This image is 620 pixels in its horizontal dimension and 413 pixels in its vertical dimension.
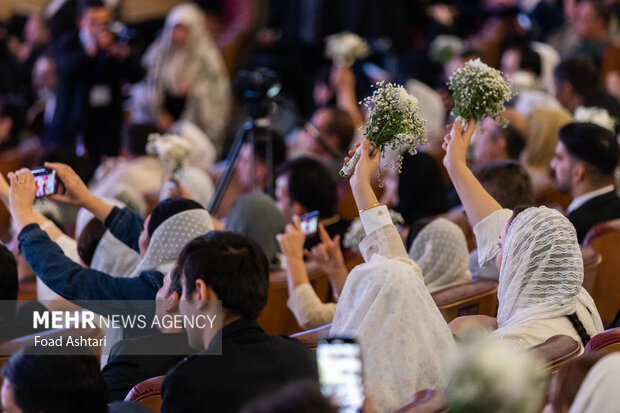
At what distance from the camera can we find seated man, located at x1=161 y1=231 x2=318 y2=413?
2352 mm

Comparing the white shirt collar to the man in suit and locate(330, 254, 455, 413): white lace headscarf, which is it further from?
locate(330, 254, 455, 413): white lace headscarf

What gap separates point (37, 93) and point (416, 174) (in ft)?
17.1

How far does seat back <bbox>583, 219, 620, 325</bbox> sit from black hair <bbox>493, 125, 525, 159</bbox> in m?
1.64

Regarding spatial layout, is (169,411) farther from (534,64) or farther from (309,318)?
(534,64)

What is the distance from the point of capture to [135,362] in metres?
3.03

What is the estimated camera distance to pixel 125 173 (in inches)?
240

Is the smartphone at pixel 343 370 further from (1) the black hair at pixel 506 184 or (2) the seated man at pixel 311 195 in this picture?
(2) the seated man at pixel 311 195

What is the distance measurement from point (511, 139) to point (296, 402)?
3.93 metres

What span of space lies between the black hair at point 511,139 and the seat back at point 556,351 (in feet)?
9.35

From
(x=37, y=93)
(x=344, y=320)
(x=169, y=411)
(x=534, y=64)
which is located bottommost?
(x=169, y=411)

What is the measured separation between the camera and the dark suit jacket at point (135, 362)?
2979 millimetres

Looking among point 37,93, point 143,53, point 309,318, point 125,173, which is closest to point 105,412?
point 309,318

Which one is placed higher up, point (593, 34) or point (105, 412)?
point (593, 34)

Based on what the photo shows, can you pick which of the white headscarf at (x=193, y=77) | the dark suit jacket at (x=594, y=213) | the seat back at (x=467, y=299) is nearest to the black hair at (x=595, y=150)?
the dark suit jacket at (x=594, y=213)
